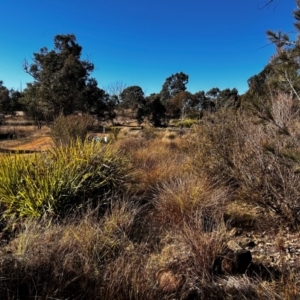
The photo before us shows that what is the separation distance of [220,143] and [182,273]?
3.13m

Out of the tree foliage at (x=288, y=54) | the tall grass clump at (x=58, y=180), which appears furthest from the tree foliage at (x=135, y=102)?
the tree foliage at (x=288, y=54)

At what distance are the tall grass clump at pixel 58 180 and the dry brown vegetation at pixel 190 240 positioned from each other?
0.17 metres

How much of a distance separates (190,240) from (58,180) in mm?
2189

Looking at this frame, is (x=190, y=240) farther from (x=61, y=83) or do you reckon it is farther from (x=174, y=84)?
(x=174, y=84)

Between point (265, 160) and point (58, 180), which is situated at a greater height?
point (265, 160)

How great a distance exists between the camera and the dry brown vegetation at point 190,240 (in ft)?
7.64

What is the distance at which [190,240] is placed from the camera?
115 inches

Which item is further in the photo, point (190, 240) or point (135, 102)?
point (135, 102)

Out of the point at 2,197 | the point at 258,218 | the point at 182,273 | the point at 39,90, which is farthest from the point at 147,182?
the point at 39,90

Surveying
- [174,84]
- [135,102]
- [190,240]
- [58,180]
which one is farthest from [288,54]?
[174,84]

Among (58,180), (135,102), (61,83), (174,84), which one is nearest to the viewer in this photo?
(58,180)

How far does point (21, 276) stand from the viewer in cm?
223

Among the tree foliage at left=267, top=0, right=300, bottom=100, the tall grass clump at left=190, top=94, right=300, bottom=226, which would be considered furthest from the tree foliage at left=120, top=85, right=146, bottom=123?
the tree foliage at left=267, top=0, right=300, bottom=100

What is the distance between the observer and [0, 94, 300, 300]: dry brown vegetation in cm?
233
